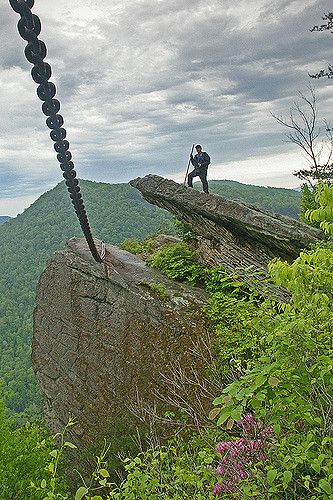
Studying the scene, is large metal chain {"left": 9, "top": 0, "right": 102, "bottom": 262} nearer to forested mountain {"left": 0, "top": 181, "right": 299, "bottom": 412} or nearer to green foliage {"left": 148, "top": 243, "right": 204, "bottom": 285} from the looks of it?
green foliage {"left": 148, "top": 243, "right": 204, "bottom": 285}

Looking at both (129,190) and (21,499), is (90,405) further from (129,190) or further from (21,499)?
(129,190)

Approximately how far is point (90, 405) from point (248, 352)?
396cm

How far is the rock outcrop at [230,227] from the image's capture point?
34.6ft

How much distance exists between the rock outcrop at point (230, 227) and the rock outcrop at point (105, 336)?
1550 millimetres

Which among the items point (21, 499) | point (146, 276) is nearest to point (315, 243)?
point (146, 276)

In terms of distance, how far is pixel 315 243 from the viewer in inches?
395

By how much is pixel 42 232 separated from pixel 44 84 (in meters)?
91.8

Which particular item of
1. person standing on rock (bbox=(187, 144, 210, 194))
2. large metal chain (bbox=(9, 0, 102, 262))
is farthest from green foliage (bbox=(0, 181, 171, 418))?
large metal chain (bbox=(9, 0, 102, 262))

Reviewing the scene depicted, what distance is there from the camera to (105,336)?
422 inches

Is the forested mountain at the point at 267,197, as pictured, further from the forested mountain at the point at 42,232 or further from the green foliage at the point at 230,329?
the green foliage at the point at 230,329

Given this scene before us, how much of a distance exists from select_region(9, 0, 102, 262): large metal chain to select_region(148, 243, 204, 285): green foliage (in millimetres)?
4997

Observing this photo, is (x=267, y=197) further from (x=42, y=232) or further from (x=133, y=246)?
(x=42, y=232)

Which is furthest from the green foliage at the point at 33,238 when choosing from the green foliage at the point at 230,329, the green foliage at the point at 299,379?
the green foliage at the point at 299,379

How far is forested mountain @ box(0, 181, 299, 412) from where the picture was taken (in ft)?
190
